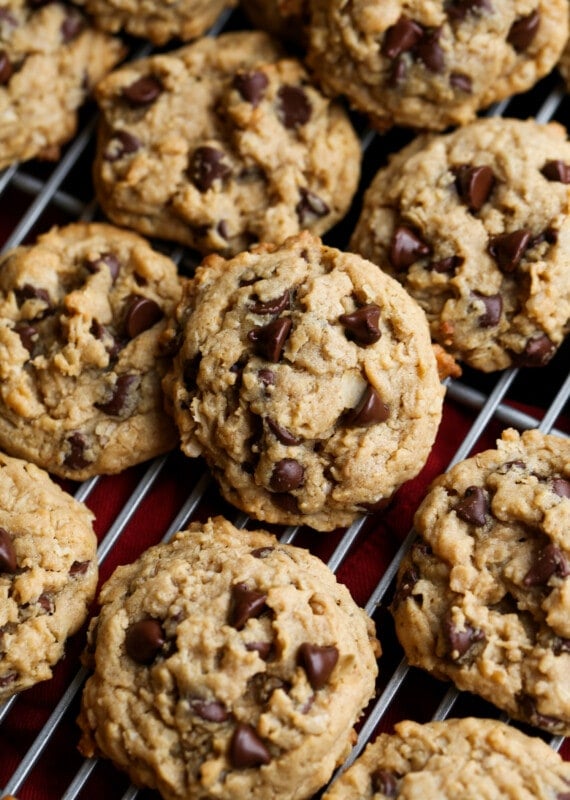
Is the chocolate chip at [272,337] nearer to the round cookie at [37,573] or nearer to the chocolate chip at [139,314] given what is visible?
the chocolate chip at [139,314]

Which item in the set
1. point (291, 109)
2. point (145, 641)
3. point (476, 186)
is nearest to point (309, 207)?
point (291, 109)

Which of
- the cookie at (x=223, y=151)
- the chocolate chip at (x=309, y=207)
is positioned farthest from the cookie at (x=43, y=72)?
the chocolate chip at (x=309, y=207)

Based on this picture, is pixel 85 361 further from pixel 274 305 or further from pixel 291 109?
pixel 291 109

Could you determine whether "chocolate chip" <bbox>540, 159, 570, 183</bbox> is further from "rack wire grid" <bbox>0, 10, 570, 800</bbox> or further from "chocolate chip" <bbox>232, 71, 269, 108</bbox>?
"chocolate chip" <bbox>232, 71, 269, 108</bbox>

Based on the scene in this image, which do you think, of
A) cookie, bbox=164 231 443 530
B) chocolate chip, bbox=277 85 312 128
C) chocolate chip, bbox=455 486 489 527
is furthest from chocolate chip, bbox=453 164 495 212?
chocolate chip, bbox=455 486 489 527

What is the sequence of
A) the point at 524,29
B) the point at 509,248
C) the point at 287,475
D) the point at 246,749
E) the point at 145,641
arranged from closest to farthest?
1. the point at 246,749
2. the point at 145,641
3. the point at 287,475
4. the point at 509,248
5. the point at 524,29

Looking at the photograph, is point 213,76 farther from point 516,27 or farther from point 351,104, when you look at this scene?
point 516,27
